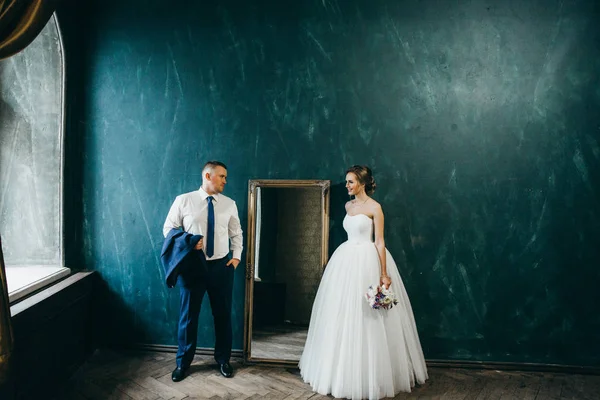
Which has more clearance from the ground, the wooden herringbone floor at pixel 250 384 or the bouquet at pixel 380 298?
the bouquet at pixel 380 298

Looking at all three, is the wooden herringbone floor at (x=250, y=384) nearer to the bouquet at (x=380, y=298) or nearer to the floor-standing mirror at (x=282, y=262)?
the floor-standing mirror at (x=282, y=262)

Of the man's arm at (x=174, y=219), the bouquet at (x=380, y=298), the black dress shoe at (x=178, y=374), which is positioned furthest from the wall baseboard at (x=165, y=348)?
the bouquet at (x=380, y=298)

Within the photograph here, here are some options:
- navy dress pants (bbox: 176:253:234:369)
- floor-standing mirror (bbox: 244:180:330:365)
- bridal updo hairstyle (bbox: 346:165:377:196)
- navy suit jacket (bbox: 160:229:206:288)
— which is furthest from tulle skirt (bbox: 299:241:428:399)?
navy suit jacket (bbox: 160:229:206:288)

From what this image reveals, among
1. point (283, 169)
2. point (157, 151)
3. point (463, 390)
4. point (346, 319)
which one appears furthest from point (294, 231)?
point (463, 390)

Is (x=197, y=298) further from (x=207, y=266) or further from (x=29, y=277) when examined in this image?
(x=29, y=277)

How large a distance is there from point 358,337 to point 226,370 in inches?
44.8

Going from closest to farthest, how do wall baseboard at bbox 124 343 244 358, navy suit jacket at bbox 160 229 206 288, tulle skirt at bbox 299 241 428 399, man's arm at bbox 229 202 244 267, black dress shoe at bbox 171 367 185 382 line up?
tulle skirt at bbox 299 241 428 399 → navy suit jacket at bbox 160 229 206 288 → black dress shoe at bbox 171 367 185 382 → man's arm at bbox 229 202 244 267 → wall baseboard at bbox 124 343 244 358

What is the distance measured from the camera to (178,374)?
3262mm

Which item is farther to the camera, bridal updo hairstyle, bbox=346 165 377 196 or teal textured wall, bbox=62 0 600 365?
teal textured wall, bbox=62 0 600 365

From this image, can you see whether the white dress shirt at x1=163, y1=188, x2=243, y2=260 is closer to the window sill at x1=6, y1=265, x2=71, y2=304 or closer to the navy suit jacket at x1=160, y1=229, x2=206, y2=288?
the navy suit jacket at x1=160, y1=229, x2=206, y2=288

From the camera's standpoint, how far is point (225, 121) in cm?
371

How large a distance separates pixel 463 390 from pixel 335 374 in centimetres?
102

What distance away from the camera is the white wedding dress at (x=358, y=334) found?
2.98m

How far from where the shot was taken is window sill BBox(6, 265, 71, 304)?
9.32ft
